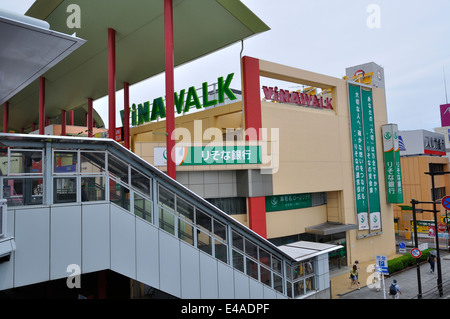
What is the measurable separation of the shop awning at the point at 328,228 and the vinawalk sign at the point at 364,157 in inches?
86.9

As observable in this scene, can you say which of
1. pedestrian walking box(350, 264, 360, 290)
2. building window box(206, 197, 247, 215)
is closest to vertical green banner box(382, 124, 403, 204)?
pedestrian walking box(350, 264, 360, 290)

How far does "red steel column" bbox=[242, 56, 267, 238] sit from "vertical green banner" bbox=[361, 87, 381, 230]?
1077 cm

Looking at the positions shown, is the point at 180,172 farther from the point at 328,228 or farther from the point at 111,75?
the point at 328,228

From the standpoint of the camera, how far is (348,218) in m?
23.0

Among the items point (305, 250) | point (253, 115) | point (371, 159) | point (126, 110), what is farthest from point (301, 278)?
point (126, 110)

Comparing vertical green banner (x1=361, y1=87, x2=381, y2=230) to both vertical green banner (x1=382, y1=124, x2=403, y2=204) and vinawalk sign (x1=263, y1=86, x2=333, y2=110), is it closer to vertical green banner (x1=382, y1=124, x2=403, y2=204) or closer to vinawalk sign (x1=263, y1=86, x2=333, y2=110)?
vertical green banner (x1=382, y1=124, x2=403, y2=204)

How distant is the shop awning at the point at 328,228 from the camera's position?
20641mm

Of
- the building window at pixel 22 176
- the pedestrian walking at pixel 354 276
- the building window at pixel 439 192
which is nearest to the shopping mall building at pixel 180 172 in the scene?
the building window at pixel 22 176

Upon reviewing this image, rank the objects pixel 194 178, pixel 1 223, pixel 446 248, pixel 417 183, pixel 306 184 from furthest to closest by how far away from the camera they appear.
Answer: pixel 417 183, pixel 446 248, pixel 306 184, pixel 194 178, pixel 1 223

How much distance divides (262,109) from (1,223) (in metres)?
14.6

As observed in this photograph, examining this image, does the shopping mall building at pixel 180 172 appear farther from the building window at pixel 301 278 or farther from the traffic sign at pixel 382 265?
the traffic sign at pixel 382 265

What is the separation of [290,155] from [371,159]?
8938 millimetres
